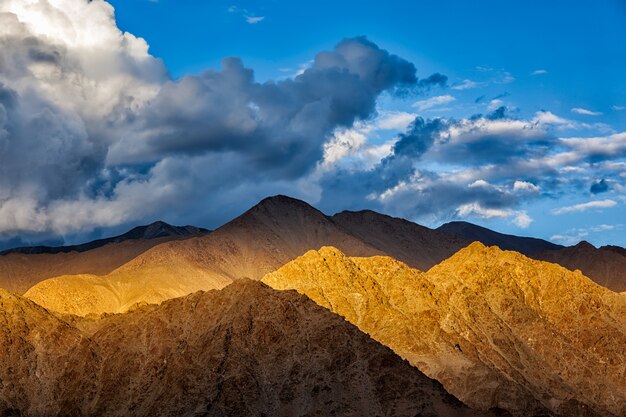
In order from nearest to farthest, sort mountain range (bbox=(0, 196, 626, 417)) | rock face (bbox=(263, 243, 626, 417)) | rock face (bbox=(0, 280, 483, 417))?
1. rock face (bbox=(0, 280, 483, 417))
2. mountain range (bbox=(0, 196, 626, 417))
3. rock face (bbox=(263, 243, 626, 417))

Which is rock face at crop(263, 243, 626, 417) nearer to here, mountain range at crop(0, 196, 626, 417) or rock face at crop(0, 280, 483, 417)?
mountain range at crop(0, 196, 626, 417)

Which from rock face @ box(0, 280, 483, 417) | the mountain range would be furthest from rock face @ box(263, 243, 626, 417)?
rock face @ box(0, 280, 483, 417)

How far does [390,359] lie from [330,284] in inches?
1755

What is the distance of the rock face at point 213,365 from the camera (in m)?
138

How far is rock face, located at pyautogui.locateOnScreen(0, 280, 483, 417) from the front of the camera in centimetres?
13775

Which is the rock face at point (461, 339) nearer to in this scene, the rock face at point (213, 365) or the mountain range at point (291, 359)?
the mountain range at point (291, 359)

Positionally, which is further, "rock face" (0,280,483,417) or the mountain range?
the mountain range

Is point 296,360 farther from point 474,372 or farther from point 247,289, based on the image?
point 474,372

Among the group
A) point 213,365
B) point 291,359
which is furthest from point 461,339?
point 213,365

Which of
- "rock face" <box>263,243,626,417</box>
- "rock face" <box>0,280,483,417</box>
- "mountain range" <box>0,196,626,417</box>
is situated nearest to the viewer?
"rock face" <box>0,280,483,417</box>

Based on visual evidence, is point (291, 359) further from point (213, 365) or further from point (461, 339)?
point (461, 339)

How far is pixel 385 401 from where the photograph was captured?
137m

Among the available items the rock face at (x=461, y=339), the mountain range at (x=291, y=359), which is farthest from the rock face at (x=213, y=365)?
the rock face at (x=461, y=339)

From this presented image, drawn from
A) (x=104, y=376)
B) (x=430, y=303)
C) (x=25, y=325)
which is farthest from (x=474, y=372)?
(x=25, y=325)
